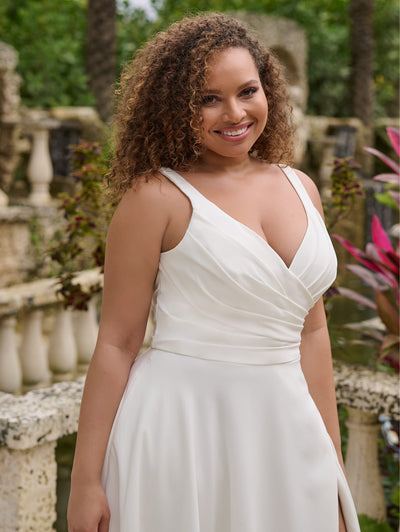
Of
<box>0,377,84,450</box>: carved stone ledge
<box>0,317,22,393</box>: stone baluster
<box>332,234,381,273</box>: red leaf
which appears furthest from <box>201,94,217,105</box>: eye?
<box>0,317,22,393</box>: stone baluster

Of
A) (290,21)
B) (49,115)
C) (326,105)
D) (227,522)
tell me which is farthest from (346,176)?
(326,105)

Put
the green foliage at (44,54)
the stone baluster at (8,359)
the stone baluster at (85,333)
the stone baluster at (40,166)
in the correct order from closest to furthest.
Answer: the stone baluster at (8,359)
the stone baluster at (85,333)
the stone baluster at (40,166)
the green foliage at (44,54)

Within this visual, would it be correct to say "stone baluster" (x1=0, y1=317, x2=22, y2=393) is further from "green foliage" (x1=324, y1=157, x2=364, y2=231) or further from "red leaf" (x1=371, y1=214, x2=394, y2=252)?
"red leaf" (x1=371, y1=214, x2=394, y2=252)

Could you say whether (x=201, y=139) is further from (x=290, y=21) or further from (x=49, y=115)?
(x=290, y=21)

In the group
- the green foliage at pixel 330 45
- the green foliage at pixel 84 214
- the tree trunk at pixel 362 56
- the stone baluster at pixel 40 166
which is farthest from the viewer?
the green foliage at pixel 330 45

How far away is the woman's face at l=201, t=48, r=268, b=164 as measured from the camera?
135 centimetres

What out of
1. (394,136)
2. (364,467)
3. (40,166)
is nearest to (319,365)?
(364,467)

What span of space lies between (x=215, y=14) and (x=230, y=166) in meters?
0.32

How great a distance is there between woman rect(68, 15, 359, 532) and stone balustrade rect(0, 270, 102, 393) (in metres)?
1.83

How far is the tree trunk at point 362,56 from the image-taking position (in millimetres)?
12461

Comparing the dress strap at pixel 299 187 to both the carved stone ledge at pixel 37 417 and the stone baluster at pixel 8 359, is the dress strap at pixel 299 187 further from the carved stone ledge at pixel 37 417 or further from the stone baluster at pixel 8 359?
the stone baluster at pixel 8 359

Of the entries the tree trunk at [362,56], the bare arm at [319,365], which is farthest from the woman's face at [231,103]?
the tree trunk at [362,56]

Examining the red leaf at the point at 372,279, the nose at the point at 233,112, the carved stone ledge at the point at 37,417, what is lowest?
the carved stone ledge at the point at 37,417

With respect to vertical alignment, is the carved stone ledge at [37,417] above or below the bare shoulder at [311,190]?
below
